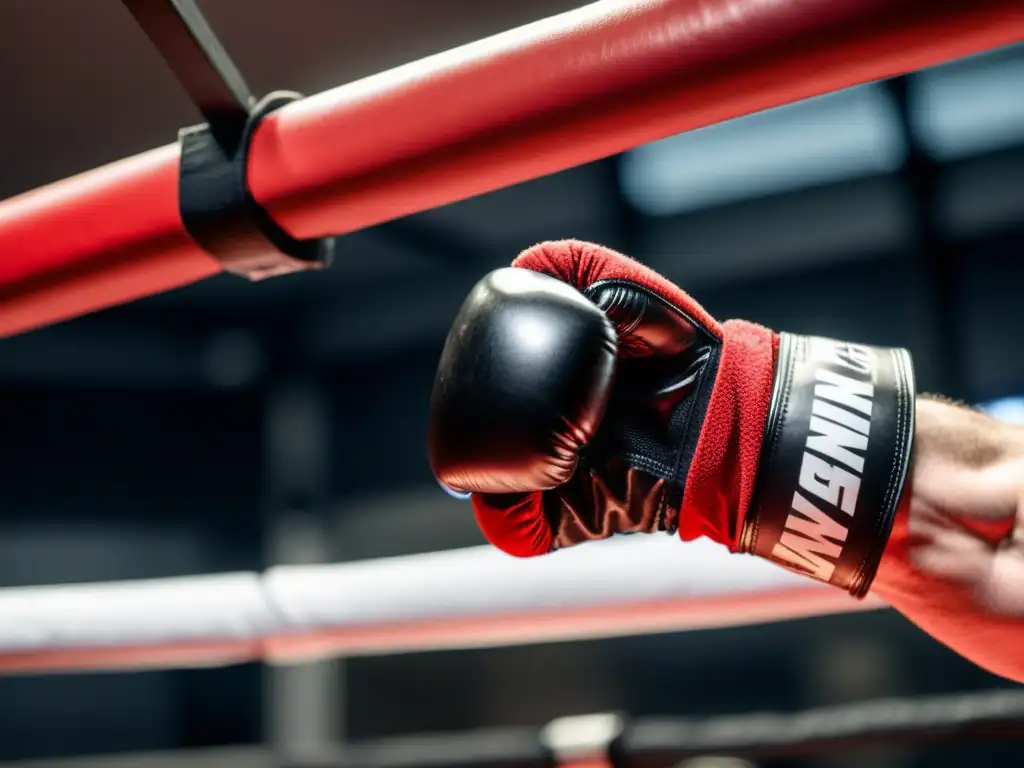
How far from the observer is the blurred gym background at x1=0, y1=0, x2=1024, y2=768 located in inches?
97.0

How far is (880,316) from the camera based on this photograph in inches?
128

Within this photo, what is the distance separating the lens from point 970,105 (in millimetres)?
2877

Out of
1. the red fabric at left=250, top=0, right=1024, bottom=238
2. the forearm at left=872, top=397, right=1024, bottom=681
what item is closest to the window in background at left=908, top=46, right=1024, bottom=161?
the forearm at left=872, top=397, right=1024, bottom=681

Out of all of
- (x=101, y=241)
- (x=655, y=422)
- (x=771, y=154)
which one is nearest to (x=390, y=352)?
(x=771, y=154)

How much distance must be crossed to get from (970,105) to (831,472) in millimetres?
2781

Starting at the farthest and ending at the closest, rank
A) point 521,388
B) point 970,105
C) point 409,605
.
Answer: point 970,105
point 409,605
point 521,388

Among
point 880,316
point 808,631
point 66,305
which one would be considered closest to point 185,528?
point 808,631

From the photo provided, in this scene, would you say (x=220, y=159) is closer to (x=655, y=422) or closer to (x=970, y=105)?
(x=655, y=422)

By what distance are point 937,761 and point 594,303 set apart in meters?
2.93

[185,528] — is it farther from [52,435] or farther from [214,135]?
[214,135]

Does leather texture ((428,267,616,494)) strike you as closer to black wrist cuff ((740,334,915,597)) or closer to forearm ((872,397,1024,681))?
black wrist cuff ((740,334,915,597))

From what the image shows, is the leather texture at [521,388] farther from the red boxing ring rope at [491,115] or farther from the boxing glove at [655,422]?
the red boxing ring rope at [491,115]

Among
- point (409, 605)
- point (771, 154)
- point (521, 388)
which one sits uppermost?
point (521, 388)

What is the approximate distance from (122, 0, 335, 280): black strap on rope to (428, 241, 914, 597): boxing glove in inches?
8.3
